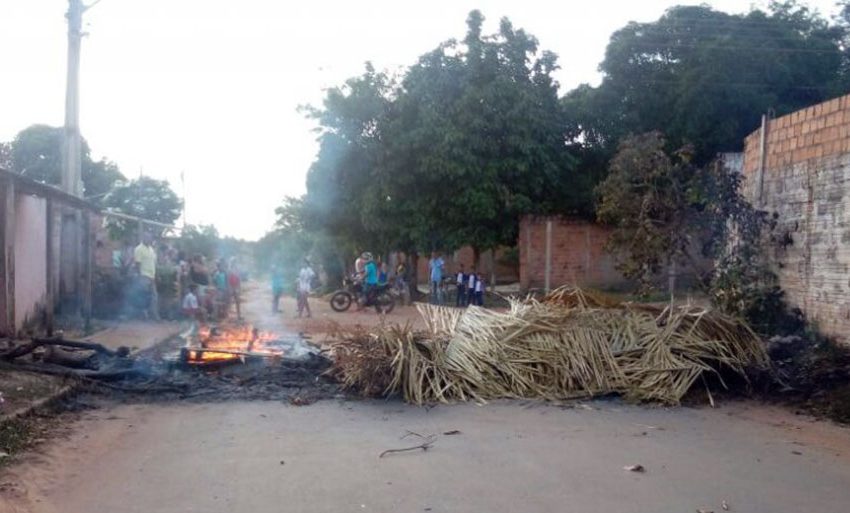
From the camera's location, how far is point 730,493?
19.0 ft

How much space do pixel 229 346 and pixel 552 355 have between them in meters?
4.83

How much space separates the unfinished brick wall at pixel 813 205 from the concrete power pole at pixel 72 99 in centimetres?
1264

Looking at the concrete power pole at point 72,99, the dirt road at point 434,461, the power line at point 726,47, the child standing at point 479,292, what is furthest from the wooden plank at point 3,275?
the power line at point 726,47

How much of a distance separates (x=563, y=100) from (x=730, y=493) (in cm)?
2366

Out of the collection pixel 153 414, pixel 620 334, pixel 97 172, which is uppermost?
pixel 97 172

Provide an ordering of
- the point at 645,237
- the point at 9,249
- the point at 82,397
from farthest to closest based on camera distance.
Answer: the point at 645,237 < the point at 9,249 < the point at 82,397

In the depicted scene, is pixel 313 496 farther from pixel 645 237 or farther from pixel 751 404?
pixel 645 237

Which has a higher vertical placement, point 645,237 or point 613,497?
point 645,237

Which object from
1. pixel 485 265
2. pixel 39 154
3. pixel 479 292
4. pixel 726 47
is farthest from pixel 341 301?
pixel 39 154

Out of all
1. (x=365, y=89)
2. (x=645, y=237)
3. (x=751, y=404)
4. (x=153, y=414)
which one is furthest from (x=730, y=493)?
(x=365, y=89)

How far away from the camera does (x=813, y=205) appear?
11.4 meters

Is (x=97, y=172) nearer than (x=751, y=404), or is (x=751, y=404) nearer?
(x=751, y=404)

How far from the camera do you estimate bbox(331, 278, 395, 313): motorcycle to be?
22.8 m

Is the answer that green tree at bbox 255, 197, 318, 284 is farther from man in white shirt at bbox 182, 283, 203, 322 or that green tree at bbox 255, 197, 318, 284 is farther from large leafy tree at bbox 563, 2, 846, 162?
man in white shirt at bbox 182, 283, 203, 322
